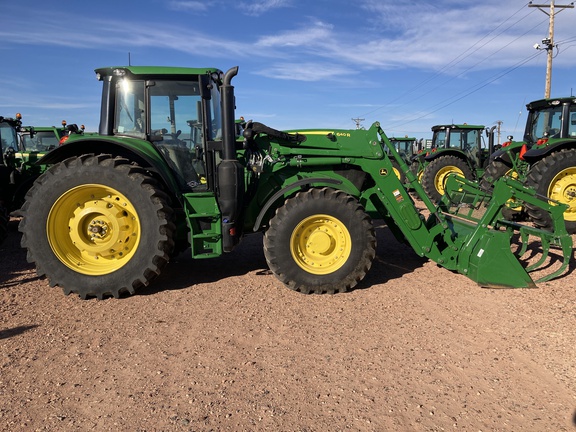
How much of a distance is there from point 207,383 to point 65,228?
99.2 inches

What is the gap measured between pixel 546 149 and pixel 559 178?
21.0 inches

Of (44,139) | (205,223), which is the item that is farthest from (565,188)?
(44,139)

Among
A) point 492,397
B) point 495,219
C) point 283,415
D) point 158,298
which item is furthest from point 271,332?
point 495,219

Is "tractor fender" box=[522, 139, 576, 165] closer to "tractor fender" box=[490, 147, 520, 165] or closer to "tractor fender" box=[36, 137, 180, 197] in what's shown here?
"tractor fender" box=[490, 147, 520, 165]

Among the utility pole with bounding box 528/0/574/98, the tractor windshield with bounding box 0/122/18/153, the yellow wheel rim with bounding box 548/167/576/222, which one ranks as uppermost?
the utility pole with bounding box 528/0/574/98

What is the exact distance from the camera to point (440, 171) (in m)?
11.7

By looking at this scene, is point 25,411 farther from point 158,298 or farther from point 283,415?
point 158,298

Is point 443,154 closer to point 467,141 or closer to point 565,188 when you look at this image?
point 467,141

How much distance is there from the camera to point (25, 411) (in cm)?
246

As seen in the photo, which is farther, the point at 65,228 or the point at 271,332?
the point at 65,228

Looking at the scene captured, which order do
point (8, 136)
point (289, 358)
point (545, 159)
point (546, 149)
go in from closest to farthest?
point (289, 358), point (545, 159), point (546, 149), point (8, 136)

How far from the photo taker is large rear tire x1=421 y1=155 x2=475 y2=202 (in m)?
11.5

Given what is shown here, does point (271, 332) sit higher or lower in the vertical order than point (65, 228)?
lower

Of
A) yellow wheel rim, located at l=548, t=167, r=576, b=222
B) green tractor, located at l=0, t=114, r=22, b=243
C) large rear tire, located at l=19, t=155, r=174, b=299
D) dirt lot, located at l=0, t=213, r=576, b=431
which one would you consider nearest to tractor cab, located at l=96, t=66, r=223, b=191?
large rear tire, located at l=19, t=155, r=174, b=299
